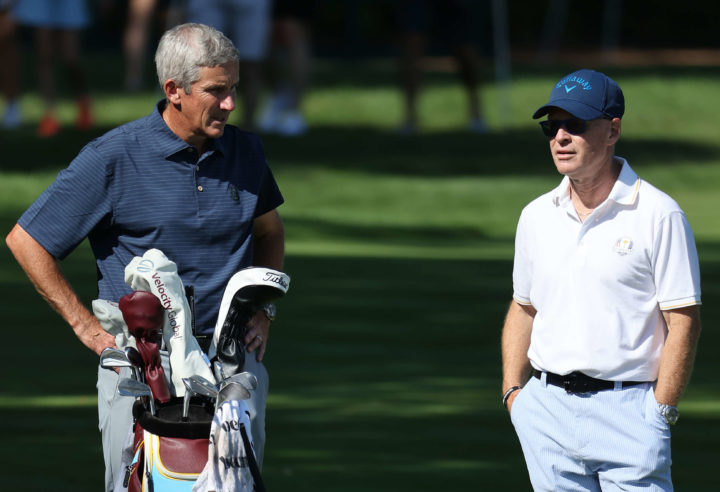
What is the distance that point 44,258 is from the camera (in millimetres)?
5336

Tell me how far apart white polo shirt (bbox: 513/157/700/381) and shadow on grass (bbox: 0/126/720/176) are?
1333 cm

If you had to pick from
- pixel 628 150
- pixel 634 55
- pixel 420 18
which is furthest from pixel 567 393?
pixel 634 55

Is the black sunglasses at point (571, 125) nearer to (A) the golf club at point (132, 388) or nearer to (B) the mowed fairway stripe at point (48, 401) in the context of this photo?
(A) the golf club at point (132, 388)

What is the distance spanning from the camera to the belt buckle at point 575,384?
491 cm

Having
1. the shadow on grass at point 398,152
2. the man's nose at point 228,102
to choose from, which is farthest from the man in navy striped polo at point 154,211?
the shadow on grass at point 398,152

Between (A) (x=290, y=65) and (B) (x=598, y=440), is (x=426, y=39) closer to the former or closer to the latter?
(A) (x=290, y=65)

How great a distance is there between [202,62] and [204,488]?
130cm

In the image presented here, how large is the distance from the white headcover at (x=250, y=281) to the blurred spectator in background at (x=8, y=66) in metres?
15.0

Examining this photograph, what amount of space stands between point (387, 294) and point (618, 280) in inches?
310

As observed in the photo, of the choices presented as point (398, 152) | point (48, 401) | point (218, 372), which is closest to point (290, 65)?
point (398, 152)

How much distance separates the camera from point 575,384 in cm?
493

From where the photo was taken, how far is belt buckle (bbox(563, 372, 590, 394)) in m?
4.91

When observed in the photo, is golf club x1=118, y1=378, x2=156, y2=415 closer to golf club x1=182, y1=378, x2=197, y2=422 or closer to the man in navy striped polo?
golf club x1=182, y1=378, x2=197, y2=422

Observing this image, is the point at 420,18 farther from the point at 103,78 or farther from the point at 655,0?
the point at 655,0
